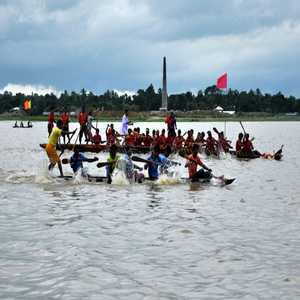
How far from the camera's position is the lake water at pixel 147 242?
8352 millimetres

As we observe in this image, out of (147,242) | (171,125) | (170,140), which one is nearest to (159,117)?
(171,125)

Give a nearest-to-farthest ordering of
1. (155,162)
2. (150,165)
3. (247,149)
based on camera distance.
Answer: (155,162)
(150,165)
(247,149)

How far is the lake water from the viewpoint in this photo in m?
8.35

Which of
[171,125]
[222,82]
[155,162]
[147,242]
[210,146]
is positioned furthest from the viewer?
[222,82]

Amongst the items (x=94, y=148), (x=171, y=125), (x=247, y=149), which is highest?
(x=171, y=125)

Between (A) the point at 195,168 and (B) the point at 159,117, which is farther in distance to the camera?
(B) the point at 159,117

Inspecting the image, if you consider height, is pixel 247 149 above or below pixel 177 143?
below

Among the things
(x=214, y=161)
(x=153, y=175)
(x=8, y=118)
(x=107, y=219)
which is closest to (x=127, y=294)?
(x=107, y=219)

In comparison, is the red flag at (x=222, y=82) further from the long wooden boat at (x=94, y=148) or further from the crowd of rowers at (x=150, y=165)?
the crowd of rowers at (x=150, y=165)

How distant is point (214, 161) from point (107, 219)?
1802cm

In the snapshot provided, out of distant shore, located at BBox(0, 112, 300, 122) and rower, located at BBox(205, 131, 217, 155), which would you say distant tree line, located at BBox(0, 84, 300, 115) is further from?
rower, located at BBox(205, 131, 217, 155)

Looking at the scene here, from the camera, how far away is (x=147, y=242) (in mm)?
10945

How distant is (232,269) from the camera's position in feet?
30.2

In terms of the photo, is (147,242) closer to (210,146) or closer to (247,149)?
(247,149)
